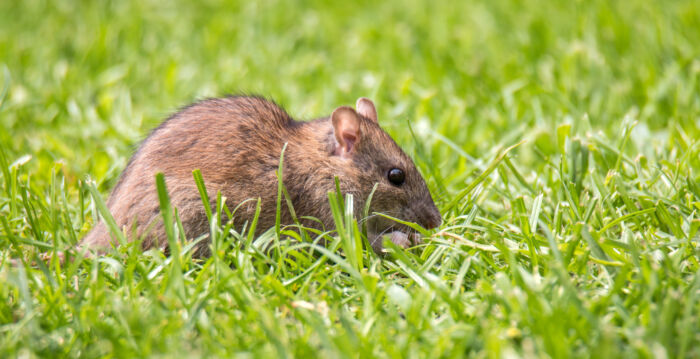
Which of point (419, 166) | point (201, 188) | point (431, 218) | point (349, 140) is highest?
point (201, 188)

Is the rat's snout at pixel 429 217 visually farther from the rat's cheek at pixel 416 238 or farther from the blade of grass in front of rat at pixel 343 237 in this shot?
the blade of grass in front of rat at pixel 343 237

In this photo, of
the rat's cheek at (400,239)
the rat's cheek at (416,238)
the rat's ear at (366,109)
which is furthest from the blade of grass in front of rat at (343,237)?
the rat's ear at (366,109)

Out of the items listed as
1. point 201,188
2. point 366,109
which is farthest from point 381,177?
point 201,188

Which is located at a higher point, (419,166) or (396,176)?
(396,176)

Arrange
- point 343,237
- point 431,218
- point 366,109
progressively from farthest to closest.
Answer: point 366,109, point 431,218, point 343,237

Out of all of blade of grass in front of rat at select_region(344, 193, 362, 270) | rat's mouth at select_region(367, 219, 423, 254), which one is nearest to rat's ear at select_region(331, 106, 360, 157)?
rat's mouth at select_region(367, 219, 423, 254)

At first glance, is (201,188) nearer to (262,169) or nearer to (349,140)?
(262,169)

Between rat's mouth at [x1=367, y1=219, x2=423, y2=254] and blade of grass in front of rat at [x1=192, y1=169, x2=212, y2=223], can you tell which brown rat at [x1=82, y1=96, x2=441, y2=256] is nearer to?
rat's mouth at [x1=367, y1=219, x2=423, y2=254]

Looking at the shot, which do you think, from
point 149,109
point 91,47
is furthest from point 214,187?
point 91,47

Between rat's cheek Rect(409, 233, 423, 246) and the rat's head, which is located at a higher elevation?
the rat's head
